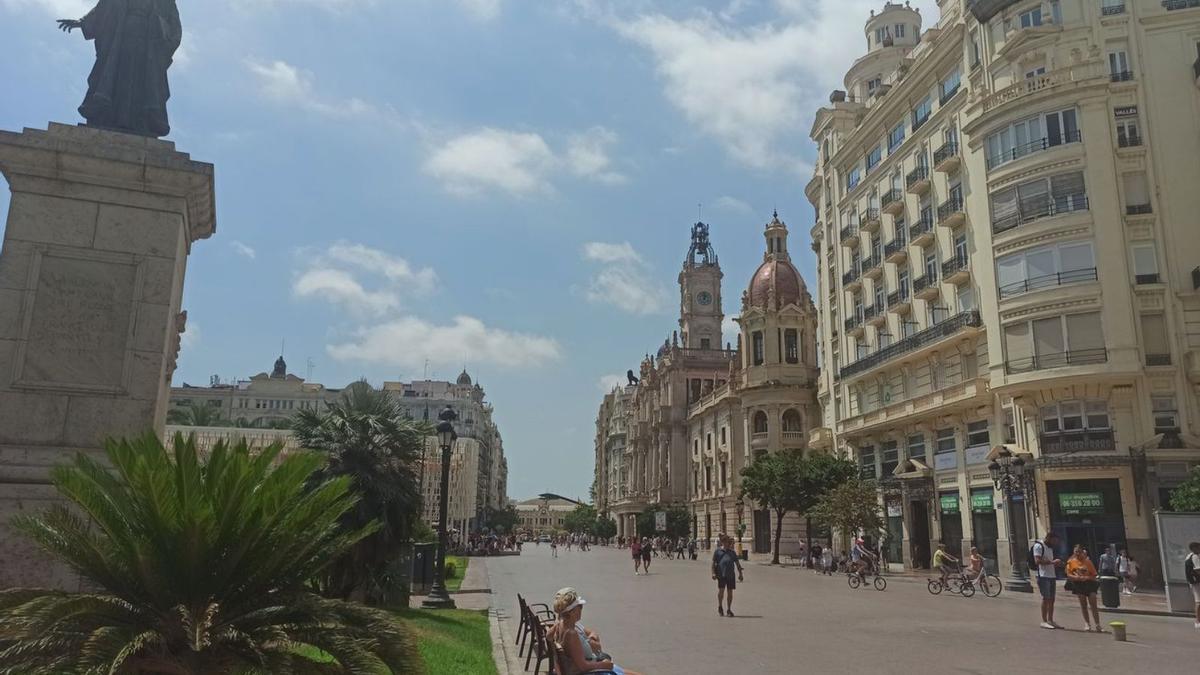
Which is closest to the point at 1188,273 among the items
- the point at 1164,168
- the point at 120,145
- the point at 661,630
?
the point at 1164,168

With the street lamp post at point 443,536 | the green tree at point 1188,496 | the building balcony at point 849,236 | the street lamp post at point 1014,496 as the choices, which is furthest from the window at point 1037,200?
the street lamp post at point 443,536

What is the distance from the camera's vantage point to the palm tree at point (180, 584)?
196 inches

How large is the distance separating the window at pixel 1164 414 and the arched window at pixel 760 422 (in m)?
33.6

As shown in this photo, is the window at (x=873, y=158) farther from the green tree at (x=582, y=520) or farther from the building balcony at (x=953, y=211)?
the green tree at (x=582, y=520)

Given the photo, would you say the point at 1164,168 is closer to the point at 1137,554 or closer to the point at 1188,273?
the point at 1188,273

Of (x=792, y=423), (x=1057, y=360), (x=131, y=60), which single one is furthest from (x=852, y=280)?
(x=131, y=60)

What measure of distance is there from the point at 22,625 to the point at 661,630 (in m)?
11.8

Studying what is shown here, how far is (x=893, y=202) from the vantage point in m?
40.1

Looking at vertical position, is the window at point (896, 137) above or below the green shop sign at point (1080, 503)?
above

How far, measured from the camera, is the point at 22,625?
4914mm

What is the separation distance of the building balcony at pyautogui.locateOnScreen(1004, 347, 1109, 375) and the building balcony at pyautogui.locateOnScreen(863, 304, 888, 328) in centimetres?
1141

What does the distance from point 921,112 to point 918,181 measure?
3834mm

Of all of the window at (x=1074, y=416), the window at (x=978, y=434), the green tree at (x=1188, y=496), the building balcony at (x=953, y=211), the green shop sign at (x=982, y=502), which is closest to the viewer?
the green tree at (x=1188, y=496)

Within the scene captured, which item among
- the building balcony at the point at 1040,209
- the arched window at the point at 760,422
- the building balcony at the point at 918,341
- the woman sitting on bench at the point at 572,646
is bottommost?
the woman sitting on bench at the point at 572,646
